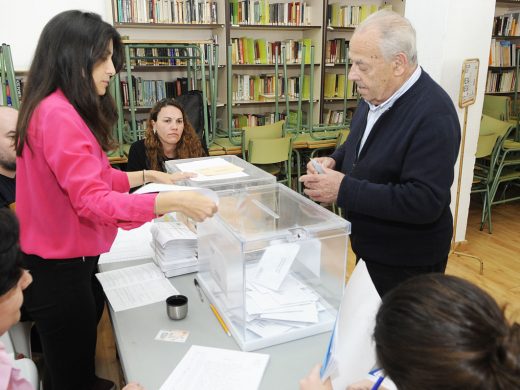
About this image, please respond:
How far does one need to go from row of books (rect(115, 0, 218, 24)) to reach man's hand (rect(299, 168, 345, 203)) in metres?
3.55

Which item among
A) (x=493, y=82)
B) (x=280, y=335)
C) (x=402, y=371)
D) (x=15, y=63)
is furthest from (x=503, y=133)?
(x=15, y=63)

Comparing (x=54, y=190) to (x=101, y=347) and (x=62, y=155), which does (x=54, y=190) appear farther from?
(x=101, y=347)

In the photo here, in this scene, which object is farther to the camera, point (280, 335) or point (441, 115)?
point (441, 115)

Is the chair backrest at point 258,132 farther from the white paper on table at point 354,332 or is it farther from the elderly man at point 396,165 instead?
the white paper on table at point 354,332

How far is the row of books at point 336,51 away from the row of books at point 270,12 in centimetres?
39

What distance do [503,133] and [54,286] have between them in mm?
3938

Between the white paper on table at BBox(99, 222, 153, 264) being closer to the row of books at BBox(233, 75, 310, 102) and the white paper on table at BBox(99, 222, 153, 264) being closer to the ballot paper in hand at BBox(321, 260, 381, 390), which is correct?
the ballot paper in hand at BBox(321, 260, 381, 390)

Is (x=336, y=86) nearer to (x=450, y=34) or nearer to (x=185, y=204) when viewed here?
(x=450, y=34)

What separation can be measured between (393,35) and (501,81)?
5.32m

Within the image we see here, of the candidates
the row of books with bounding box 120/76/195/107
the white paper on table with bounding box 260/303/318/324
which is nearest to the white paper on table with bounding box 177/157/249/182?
the white paper on table with bounding box 260/303/318/324

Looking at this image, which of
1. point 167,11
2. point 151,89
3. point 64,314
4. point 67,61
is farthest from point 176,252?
point 167,11

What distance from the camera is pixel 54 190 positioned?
48.6 inches

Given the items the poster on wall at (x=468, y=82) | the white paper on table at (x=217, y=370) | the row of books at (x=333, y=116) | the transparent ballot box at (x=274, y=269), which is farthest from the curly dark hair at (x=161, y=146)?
the row of books at (x=333, y=116)

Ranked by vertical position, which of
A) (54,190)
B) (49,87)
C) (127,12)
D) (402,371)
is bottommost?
(402,371)
